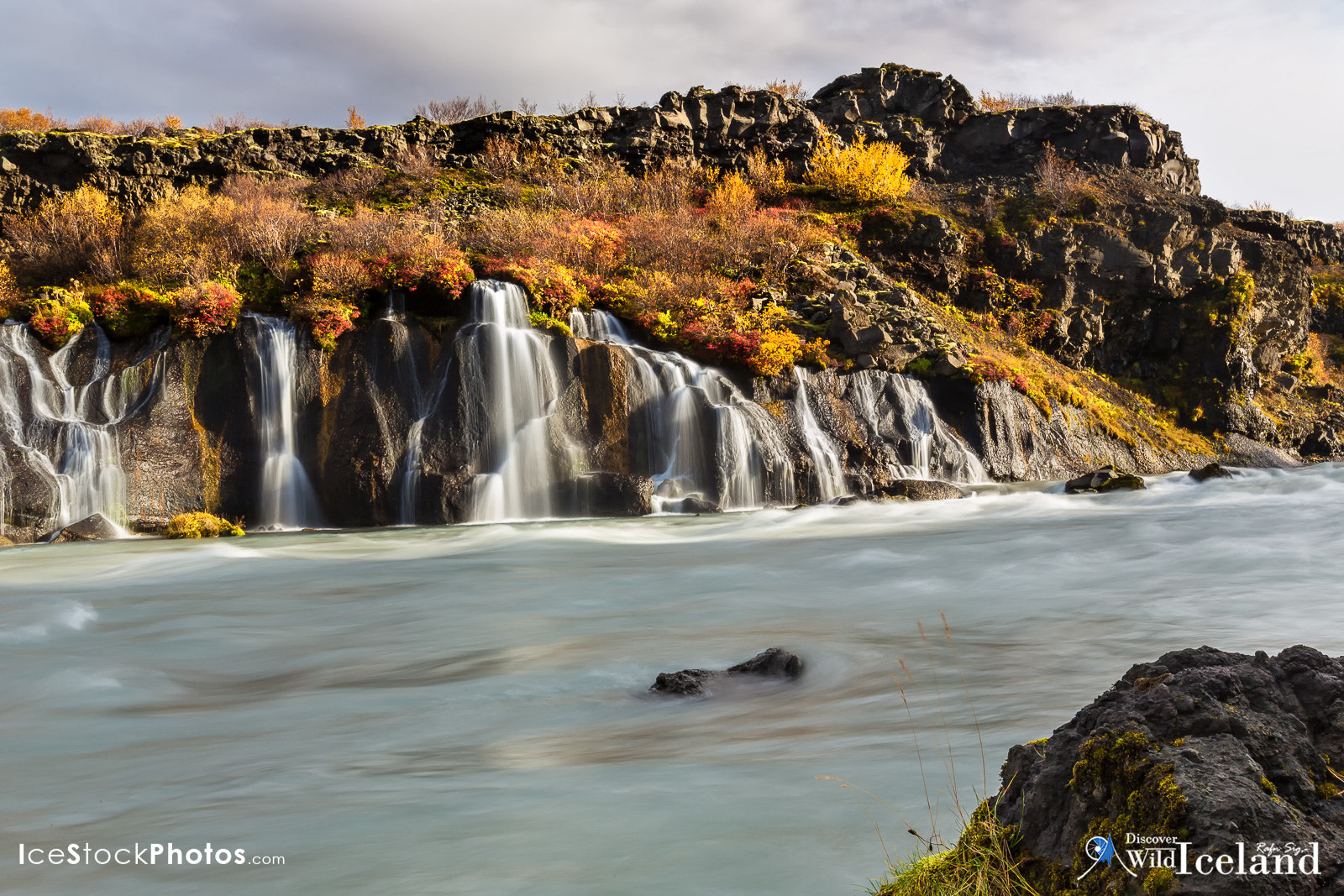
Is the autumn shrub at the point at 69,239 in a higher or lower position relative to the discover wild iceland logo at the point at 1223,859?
higher

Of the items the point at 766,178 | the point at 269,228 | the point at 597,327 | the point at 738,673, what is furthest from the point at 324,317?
the point at 766,178

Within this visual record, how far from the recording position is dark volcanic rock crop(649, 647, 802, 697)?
5.24m

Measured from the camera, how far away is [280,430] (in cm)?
1630

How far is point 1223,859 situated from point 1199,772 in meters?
0.21

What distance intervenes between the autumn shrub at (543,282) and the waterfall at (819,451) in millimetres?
5216

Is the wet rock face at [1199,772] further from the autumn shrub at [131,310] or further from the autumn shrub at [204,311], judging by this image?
the autumn shrub at [131,310]

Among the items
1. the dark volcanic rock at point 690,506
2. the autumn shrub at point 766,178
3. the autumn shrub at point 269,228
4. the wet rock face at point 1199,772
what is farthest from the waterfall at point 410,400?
the autumn shrub at point 766,178

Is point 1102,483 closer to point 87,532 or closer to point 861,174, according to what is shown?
point 861,174

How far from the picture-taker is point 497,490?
54.2 feet

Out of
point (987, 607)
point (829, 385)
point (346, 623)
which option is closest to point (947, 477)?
point (829, 385)

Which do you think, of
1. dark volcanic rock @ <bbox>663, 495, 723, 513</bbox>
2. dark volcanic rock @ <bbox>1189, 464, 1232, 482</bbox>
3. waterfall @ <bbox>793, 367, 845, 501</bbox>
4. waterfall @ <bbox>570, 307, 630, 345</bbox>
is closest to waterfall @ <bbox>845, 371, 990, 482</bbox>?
waterfall @ <bbox>793, 367, 845, 501</bbox>

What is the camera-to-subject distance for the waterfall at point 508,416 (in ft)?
54.4

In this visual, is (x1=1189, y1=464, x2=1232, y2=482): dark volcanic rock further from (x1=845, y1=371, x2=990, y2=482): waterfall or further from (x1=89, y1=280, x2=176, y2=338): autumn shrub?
(x1=89, y1=280, x2=176, y2=338): autumn shrub

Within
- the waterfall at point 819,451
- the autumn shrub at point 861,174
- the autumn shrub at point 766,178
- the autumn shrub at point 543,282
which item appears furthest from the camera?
the autumn shrub at point 766,178
